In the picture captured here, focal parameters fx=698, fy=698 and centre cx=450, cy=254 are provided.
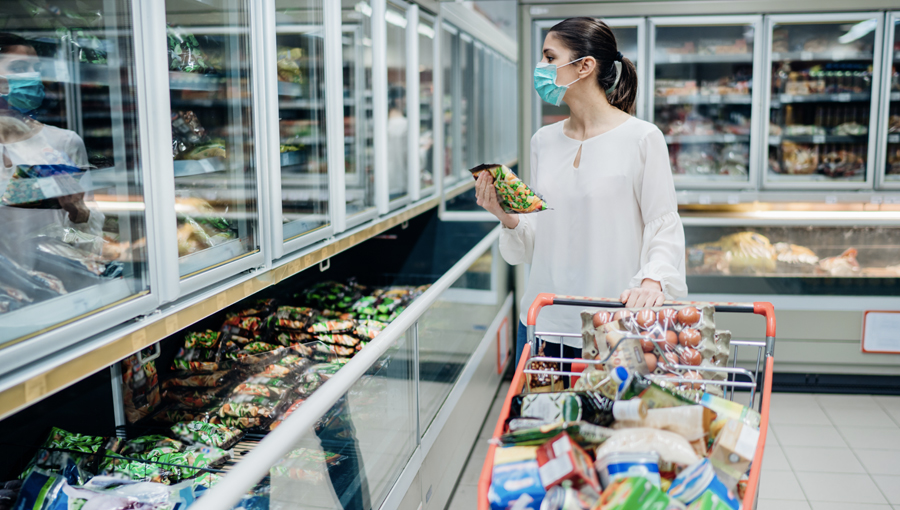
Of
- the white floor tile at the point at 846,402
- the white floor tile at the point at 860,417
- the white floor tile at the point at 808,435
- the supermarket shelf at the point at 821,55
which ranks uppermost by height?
the supermarket shelf at the point at 821,55

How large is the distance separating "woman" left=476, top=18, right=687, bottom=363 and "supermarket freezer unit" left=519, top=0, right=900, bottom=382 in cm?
222

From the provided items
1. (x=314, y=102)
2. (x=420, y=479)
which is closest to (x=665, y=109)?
(x=314, y=102)

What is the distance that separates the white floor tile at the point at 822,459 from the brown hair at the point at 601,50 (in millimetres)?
2225

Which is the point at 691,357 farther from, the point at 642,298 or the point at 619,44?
the point at 619,44

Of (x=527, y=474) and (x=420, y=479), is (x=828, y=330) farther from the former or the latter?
(x=527, y=474)

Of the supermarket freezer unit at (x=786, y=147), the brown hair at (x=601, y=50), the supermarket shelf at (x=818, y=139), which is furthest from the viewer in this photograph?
the supermarket shelf at (x=818, y=139)

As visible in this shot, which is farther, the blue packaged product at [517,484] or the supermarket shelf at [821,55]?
the supermarket shelf at [821,55]

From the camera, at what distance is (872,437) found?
12.1ft

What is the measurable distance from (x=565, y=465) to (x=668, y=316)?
0.65 metres

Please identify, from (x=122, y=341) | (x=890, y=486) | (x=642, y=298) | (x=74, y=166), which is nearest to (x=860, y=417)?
(x=890, y=486)

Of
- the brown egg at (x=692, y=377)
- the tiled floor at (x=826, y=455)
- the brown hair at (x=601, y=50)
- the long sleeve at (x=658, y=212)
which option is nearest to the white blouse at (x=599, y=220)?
the long sleeve at (x=658, y=212)

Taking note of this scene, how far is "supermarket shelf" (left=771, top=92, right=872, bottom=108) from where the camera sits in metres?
4.41

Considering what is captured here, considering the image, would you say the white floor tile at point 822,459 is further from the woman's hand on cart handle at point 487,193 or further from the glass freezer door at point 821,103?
the woman's hand on cart handle at point 487,193

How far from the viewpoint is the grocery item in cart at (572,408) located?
4.39 feet
